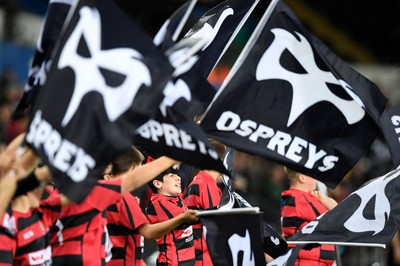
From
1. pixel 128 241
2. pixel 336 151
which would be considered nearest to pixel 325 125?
pixel 336 151

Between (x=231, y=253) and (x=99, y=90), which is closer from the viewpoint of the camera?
(x=99, y=90)

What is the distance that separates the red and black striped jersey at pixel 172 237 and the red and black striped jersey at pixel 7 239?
2387 millimetres

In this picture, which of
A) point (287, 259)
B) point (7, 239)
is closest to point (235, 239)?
point (287, 259)

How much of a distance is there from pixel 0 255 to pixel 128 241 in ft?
4.99

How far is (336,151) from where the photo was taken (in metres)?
7.50

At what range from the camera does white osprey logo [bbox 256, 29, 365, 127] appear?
7404mm

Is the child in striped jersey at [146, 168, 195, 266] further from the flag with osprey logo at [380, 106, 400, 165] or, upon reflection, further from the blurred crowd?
the blurred crowd

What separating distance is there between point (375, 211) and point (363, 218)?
0.11 m

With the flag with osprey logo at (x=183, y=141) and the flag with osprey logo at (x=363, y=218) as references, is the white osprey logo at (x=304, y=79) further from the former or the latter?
the flag with osprey logo at (x=183, y=141)

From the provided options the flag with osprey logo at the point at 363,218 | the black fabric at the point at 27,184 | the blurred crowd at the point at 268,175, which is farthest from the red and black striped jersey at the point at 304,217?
the blurred crowd at the point at 268,175

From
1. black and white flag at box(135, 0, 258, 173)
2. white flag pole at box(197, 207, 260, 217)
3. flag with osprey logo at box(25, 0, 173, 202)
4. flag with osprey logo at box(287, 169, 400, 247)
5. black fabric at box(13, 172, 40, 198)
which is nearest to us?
flag with osprey logo at box(25, 0, 173, 202)

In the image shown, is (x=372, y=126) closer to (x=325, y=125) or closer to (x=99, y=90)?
(x=325, y=125)

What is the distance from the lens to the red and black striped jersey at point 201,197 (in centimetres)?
905

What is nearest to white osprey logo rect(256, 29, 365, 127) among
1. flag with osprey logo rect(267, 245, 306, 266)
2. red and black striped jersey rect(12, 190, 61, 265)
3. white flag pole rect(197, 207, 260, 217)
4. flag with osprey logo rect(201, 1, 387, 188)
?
flag with osprey logo rect(201, 1, 387, 188)
